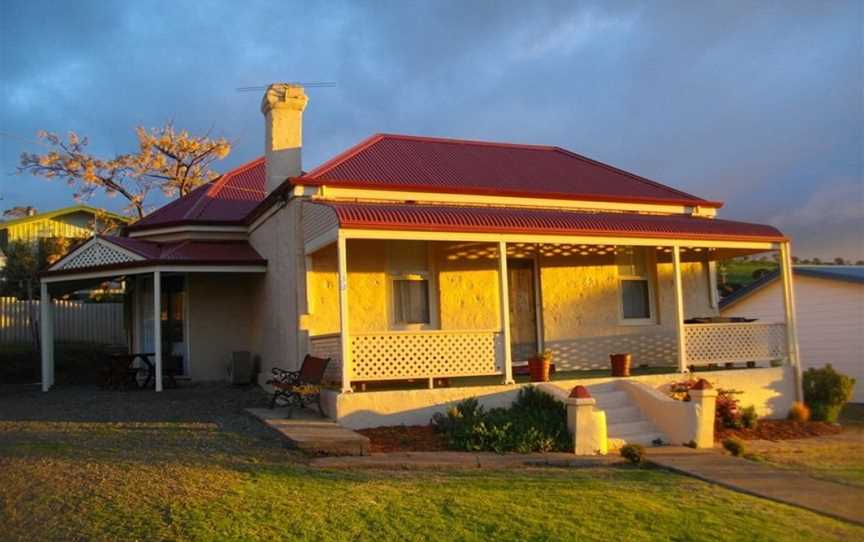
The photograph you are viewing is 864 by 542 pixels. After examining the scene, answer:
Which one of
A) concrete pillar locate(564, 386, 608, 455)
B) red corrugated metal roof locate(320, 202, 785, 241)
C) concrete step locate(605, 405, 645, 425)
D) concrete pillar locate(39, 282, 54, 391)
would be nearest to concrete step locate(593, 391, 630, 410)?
concrete step locate(605, 405, 645, 425)

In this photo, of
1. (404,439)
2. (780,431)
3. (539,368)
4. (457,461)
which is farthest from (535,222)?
(780,431)

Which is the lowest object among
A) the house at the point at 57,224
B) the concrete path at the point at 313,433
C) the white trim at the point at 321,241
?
the concrete path at the point at 313,433

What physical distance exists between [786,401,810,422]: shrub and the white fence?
1900 centimetres

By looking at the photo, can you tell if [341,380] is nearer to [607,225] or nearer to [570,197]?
[607,225]

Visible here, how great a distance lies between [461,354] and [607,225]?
142 inches

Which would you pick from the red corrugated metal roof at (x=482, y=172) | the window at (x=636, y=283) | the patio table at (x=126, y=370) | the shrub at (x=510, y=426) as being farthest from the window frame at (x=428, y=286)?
the patio table at (x=126, y=370)

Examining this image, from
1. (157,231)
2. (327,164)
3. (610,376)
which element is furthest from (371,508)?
(157,231)

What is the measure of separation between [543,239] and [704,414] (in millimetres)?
3743

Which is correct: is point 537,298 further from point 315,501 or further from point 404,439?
point 315,501

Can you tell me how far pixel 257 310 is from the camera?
55.8ft

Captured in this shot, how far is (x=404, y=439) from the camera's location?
36.0 ft

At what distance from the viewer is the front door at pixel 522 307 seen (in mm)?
15758

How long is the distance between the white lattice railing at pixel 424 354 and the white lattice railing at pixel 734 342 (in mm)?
4145

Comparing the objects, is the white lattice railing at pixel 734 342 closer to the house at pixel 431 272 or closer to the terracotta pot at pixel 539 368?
the house at pixel 431 272
